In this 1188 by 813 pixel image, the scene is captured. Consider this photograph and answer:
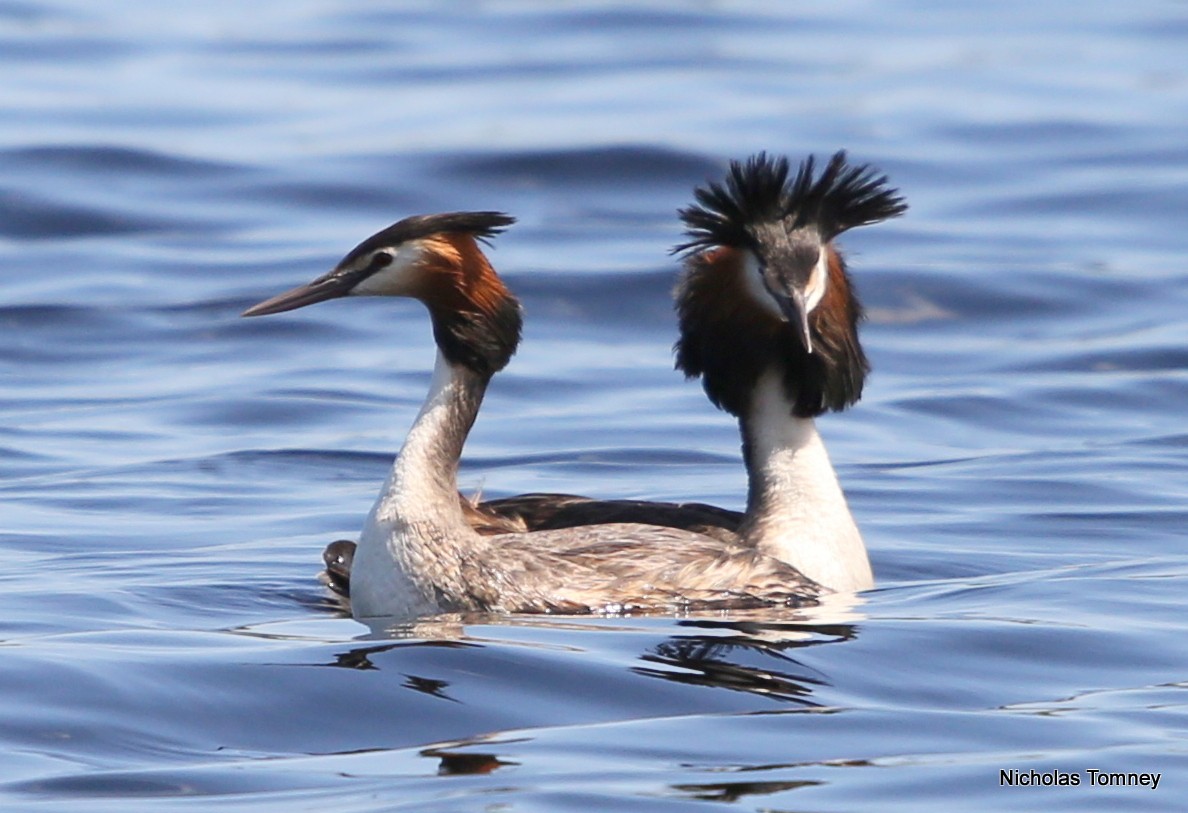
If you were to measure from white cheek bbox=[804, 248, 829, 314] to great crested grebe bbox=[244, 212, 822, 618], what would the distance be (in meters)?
1.10

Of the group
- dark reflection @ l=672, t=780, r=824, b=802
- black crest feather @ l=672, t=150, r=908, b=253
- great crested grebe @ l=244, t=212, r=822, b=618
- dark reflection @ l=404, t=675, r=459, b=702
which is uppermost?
black crest feather @ l=672, t=150, r=908, b=253

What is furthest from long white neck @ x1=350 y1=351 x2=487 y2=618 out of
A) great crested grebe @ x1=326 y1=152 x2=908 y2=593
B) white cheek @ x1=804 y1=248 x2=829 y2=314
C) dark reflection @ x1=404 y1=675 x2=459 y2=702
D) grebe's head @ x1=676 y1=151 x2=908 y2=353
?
white cheek @ x1=804 y1=248 x2=829 y2=314

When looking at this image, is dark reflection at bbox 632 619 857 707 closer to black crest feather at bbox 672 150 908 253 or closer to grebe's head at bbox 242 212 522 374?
grebe's head at bbox 242 212 522 374

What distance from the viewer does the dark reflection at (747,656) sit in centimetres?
845

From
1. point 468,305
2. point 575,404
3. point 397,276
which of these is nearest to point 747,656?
point 468,305

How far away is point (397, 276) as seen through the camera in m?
9.73

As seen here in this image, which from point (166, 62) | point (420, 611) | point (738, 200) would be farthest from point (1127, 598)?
point (166, 62)

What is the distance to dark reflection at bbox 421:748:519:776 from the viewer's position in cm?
737

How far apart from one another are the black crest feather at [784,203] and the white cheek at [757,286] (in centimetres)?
8

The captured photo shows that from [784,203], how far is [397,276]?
1.72 m

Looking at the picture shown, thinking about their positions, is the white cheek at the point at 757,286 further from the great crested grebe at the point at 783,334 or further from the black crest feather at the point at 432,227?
the black crest feather at the point at 432,227

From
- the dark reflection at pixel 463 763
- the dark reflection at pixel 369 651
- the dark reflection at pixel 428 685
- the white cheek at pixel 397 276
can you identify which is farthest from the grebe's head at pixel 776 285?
the dark reflection at pixel 463 763

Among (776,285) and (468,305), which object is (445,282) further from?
(776,285)

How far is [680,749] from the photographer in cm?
760
